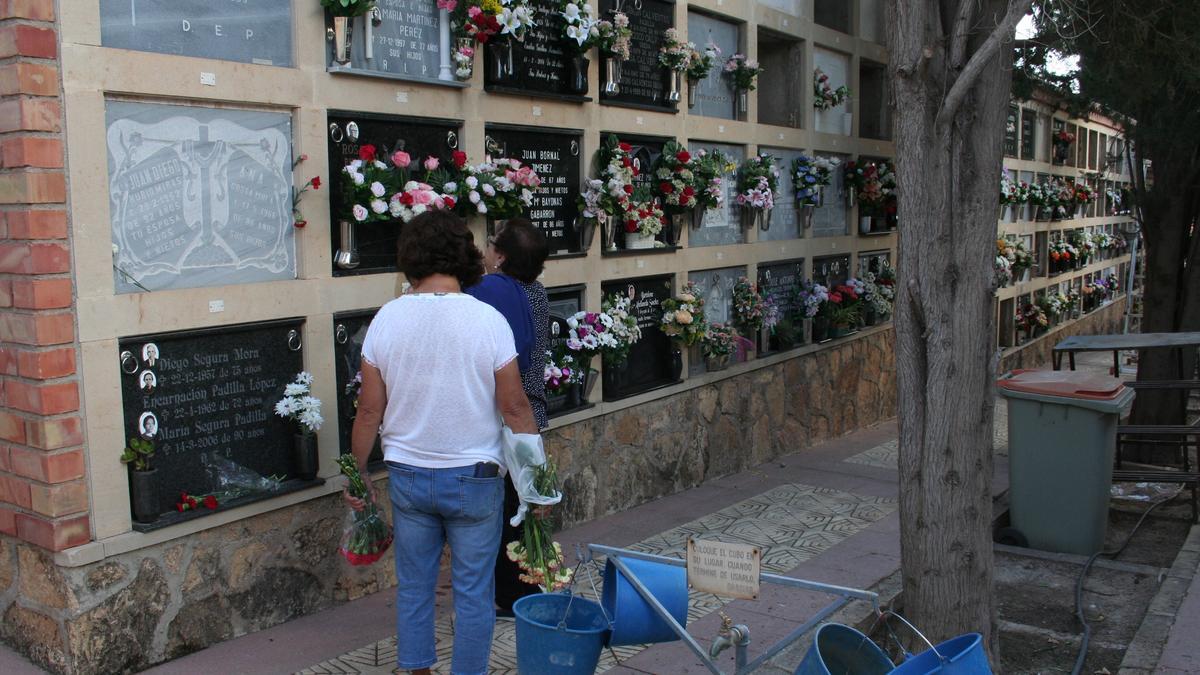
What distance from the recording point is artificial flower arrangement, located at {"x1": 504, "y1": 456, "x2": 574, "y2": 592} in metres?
3.08

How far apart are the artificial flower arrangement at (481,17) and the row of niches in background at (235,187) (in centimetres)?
39

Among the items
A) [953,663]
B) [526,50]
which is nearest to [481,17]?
[526,50]

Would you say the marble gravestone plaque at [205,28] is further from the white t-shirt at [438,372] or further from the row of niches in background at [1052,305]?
the row of niches in background at [1052,305]

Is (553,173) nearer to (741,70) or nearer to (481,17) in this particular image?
(481,17)

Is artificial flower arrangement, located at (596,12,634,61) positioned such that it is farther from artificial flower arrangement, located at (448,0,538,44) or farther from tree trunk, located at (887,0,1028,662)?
tree trunk, located at (887,0,1028,662)

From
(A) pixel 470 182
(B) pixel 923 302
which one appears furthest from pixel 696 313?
(B) pixel 923 302

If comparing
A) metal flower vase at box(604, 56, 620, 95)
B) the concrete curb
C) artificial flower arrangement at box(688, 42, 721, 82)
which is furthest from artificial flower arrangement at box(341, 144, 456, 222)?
the concrete curb

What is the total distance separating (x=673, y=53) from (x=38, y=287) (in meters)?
3.74

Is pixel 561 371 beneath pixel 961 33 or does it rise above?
beneath

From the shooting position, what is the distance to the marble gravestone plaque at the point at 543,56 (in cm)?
489

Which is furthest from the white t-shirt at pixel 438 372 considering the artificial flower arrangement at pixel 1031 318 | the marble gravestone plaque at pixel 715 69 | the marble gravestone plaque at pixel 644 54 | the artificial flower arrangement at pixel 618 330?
the artificial flower arrangement at pixel 1031 318

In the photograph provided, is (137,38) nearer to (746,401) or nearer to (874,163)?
(746,401)

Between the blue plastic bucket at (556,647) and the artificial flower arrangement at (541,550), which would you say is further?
the artificial flower arrangement at (541,550)

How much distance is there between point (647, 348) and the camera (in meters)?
6.03
